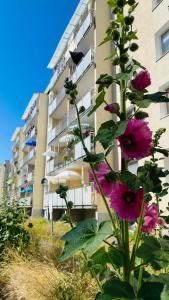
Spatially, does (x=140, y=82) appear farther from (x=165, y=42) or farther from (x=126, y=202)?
(x=165, y=42)

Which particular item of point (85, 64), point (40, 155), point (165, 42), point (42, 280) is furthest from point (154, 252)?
point (40, 155)

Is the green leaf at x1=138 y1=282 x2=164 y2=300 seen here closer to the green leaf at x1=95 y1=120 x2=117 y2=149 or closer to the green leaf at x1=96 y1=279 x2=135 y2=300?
the green leaf at x1=96 y1=279 x2=135 y2=300

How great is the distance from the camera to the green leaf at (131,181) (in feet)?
3.86

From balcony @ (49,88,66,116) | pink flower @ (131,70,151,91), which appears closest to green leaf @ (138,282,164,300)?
pink flower @ (131,70,151,91)

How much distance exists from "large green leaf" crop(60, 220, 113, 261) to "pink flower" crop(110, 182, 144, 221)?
0.10 m

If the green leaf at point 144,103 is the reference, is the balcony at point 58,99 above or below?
above

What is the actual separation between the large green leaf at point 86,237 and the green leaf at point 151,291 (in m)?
0.24

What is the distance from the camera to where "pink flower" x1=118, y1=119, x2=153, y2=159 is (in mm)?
1238

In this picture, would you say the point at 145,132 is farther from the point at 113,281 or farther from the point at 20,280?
the point at 20,280

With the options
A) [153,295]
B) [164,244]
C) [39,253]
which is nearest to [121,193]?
[164,244]

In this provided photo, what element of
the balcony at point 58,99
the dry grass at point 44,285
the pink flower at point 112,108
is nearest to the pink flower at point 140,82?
the pink flower at point 112,108

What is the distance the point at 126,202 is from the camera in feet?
4.22

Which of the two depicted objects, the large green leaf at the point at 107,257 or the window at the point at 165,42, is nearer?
the large green leaf at the point at 107,257

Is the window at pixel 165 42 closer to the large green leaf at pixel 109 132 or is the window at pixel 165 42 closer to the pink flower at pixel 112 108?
the pink flower at pixel 112 108
